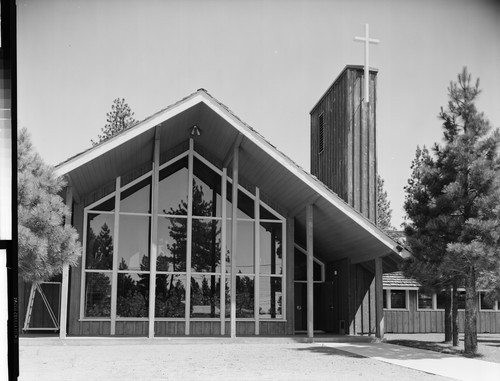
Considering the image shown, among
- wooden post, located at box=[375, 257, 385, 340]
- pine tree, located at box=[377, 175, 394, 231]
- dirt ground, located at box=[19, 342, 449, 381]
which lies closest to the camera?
dirt ground, located at box=[19, 342, 449, 381]

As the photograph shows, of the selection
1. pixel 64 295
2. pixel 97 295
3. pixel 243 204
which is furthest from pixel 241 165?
pixel 64 295

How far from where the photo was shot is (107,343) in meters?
10.9

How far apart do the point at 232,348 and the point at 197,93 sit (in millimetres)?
4721

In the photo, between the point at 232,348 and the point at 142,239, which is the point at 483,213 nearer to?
the point at 232,348

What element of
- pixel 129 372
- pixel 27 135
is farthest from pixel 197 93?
pixel 129 372

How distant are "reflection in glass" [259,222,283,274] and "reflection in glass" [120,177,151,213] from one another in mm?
2662

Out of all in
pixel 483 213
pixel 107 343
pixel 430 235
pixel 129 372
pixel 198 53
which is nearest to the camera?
pixel 198 53

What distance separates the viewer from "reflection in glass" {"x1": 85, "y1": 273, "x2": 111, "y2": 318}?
41.0 ft

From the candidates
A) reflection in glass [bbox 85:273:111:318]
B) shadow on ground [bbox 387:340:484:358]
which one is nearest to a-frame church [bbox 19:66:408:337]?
reflection in glass [bbox 85:273:111:318]

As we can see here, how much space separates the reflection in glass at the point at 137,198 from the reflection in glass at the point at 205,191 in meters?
1.04

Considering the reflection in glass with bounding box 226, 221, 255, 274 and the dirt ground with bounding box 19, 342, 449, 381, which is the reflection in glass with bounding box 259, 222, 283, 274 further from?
the dirt ground with bounding box 19, 342, 449, 381

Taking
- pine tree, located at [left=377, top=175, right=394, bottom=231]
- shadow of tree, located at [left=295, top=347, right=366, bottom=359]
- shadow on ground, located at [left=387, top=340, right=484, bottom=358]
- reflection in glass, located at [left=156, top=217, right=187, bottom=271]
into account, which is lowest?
shadow on ground, located at [left=387, top=340, right=484, bottom=358]

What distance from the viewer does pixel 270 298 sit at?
13.4 m

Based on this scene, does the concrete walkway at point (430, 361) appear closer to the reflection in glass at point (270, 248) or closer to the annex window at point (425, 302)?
the reflection in glass at point (270, 248)
